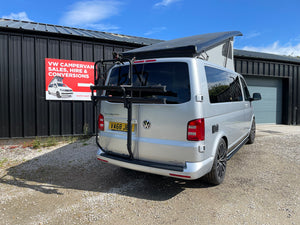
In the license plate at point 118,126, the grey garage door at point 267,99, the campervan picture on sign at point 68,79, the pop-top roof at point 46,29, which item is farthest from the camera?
the grey garage door at point 267,99

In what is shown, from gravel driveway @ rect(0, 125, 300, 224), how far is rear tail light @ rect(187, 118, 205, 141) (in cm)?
95

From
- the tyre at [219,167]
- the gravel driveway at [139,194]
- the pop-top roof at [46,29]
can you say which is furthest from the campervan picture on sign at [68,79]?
the tyre at [219,167]

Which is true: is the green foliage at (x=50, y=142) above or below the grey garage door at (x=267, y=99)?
below

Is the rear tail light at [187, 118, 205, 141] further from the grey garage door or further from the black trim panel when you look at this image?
the grey garage door

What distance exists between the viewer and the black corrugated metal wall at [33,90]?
6250 mm

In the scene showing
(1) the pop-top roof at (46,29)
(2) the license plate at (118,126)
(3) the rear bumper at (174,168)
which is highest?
(1) the pop-top roof at (46,29)

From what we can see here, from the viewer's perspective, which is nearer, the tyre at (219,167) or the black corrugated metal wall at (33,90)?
the tyre at (219,167)

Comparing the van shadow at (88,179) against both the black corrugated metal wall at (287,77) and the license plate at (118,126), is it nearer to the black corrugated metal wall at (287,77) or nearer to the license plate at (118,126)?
the license plate at (118,126)

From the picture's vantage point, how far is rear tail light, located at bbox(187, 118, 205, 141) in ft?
9.11

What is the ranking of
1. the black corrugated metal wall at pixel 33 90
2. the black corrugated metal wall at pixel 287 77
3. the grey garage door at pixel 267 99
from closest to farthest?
1. the black corrugated metal wall at pixel 33 90
2. the black corrugated metal wall at pixel 287 77
3. the grey garage door at pixel 267 99

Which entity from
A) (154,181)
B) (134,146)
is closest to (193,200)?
(154,181)

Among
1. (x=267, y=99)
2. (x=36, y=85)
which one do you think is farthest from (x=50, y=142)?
(x=267, y=99)

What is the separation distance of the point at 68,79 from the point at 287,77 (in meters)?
10.9

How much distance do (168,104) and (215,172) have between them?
1.35 m
